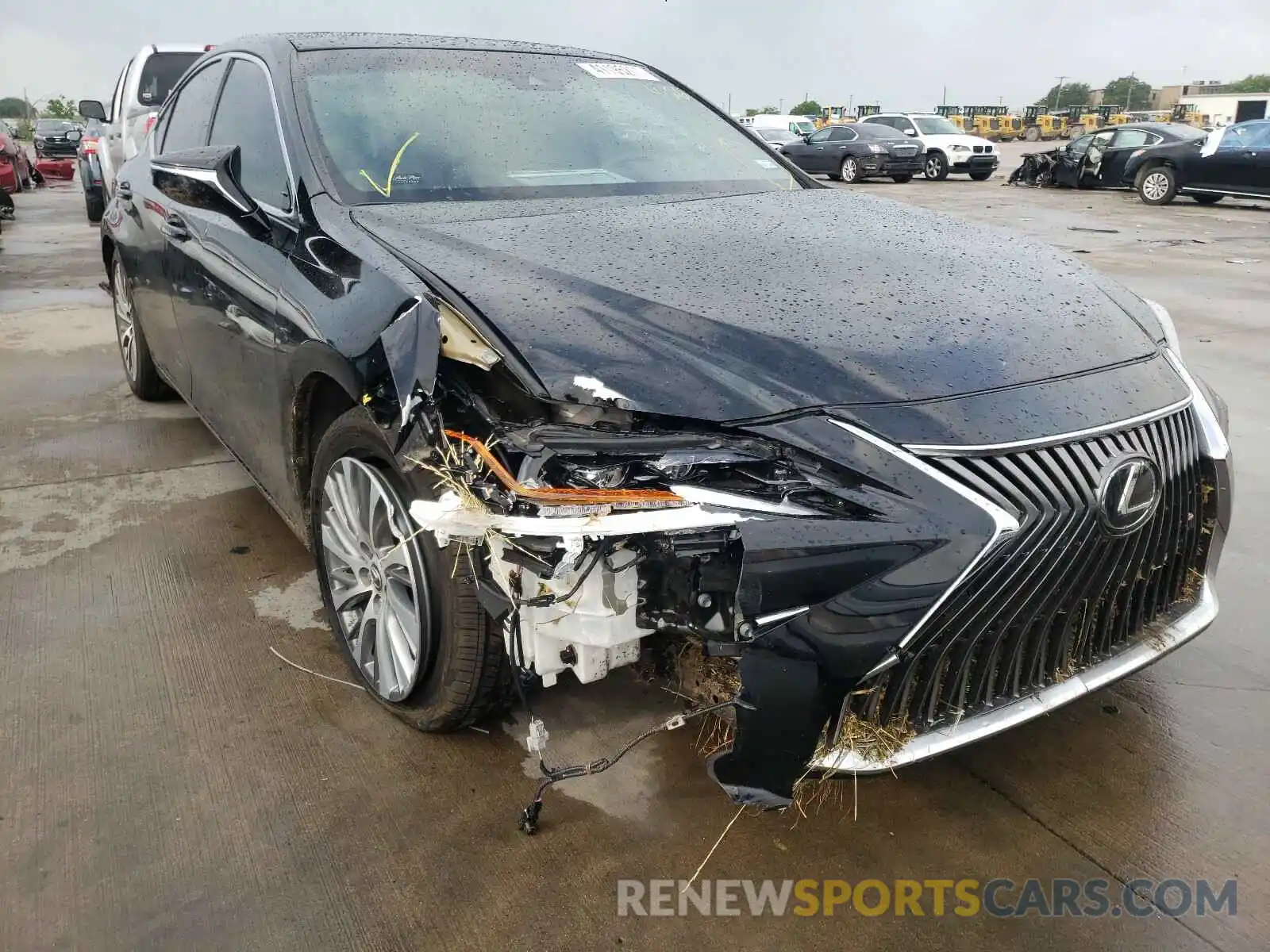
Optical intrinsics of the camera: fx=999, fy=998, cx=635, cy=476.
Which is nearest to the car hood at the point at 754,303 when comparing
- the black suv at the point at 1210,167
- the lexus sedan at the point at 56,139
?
the black suv at the point at 1210,167

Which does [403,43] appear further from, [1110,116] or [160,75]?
[1110,116]

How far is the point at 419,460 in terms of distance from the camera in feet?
6.72

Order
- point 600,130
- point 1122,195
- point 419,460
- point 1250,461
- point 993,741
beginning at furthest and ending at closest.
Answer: point 1122,195, point 1250,461, point 600,130, point 993,741, point 419,460

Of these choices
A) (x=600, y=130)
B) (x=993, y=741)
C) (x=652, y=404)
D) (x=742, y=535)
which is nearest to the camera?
(x=742, y=535)

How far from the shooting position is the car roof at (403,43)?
3.28 m

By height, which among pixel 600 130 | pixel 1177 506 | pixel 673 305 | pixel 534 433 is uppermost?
pixel 600 130

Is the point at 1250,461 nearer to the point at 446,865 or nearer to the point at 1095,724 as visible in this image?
the point at 1095,724

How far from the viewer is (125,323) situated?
17.1 feet

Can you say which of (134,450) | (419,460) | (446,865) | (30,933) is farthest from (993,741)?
(134,450)

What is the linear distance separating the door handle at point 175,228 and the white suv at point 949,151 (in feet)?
71.8

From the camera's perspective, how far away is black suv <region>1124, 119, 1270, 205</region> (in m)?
15.5

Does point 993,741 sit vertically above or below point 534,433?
below

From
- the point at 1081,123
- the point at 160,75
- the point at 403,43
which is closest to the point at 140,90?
the point at 160,75

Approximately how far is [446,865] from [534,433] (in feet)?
3.15
